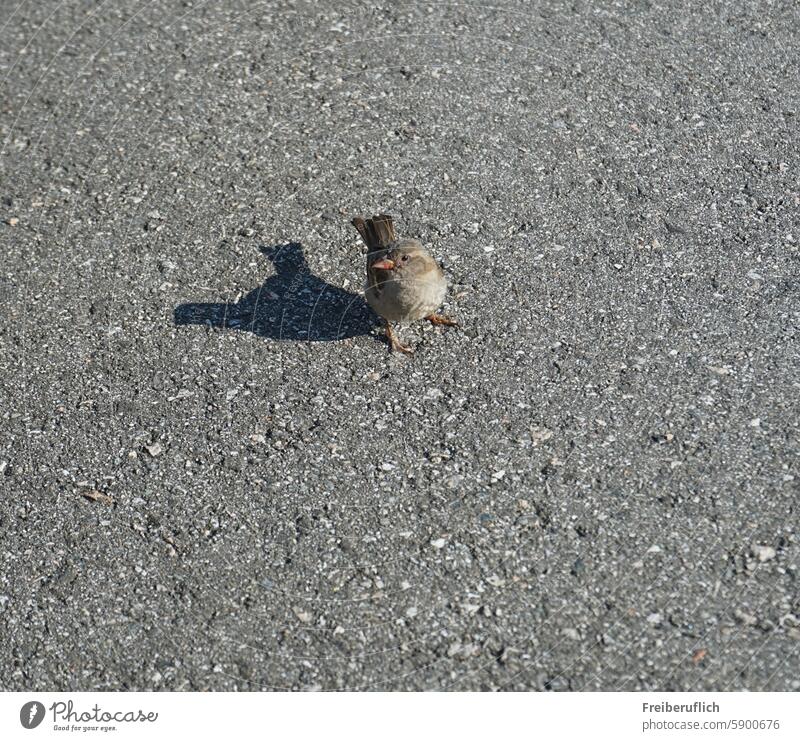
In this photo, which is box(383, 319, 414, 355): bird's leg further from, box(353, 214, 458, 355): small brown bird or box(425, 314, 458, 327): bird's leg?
box(425, 314, 458, 327): bird's leg

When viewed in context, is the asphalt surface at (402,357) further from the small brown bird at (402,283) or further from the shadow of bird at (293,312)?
the small brown bird at (402,283)

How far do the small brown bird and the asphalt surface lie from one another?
8.6 inches

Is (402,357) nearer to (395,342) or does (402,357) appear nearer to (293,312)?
(395,342)

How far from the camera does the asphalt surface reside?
4.02 metres

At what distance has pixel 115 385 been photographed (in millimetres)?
5273

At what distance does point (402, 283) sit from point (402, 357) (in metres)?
0.43

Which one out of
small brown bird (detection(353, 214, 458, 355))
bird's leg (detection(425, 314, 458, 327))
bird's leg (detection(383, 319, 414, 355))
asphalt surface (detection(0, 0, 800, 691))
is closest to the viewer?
asphalt surface (detection(0, 0, 800, 691))

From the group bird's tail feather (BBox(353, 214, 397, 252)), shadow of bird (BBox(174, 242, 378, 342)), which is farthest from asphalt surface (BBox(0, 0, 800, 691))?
bird's tail feather (BBox(353, 214, 397, 252))

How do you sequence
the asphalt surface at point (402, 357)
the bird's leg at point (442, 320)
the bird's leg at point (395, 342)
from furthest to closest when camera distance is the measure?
the bird's leg at point (442, 320)
the bird's leg at point (395, 342)
the asphalt surface at point (402, 357)

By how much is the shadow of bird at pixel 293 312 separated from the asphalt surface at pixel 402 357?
0.07ft

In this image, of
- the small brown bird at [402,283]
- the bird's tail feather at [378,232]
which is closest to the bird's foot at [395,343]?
the small brown bird at [402,283]

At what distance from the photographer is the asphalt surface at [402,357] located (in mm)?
4016

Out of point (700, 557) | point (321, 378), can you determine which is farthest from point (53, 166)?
point (700, 557)

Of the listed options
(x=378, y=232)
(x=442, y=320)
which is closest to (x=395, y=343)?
(x=442, y=320)
